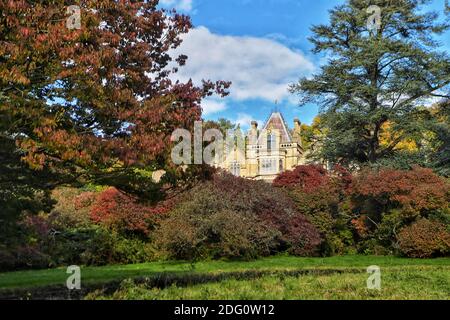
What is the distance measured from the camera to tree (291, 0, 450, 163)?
80.8 feet

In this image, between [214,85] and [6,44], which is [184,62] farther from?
[6,44]

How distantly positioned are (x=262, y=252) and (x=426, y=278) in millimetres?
9505

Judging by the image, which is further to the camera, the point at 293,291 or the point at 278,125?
the point at 278,125

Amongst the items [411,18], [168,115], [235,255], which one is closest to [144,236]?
[235,255]

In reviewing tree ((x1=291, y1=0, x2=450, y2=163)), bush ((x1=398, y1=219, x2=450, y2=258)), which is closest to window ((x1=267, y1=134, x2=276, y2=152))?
tree ((x1=291, y1=0, x2=450, y2=163))

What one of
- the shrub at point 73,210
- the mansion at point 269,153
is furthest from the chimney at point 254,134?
the shrub at point 73,210

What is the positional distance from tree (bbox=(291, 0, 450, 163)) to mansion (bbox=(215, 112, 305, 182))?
23.1 metres

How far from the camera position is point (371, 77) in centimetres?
2602

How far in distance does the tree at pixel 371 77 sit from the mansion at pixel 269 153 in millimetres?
23115

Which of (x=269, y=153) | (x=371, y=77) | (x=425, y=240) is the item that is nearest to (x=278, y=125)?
(x=269, y=153)

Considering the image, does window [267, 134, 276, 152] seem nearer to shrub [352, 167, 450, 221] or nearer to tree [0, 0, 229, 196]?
shrub [352, 167, 450, 221]

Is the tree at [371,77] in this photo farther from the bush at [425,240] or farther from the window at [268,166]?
the window at [268,166]

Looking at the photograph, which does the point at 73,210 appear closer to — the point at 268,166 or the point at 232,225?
the point at 232,225

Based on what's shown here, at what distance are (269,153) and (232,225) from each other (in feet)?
111
